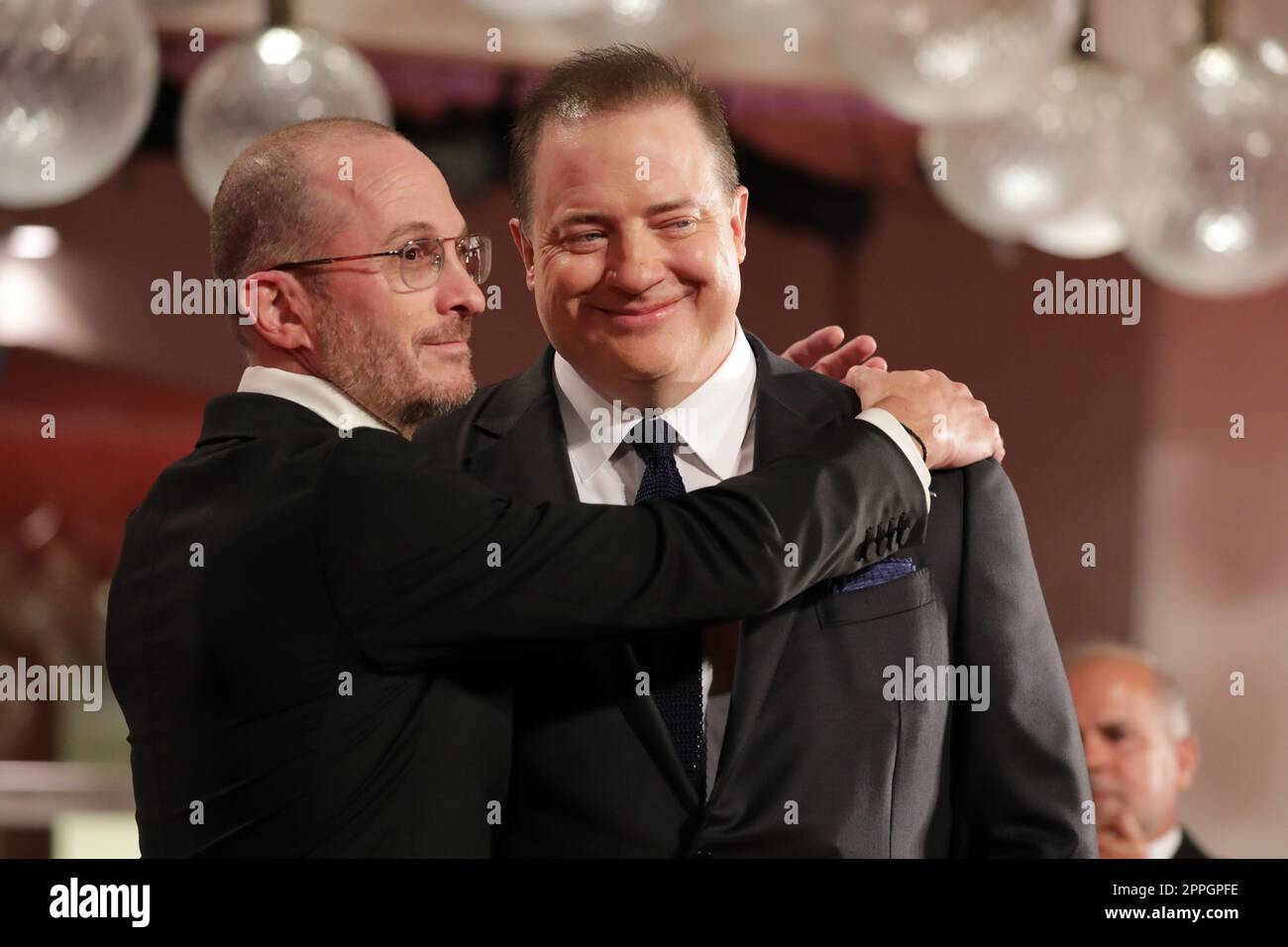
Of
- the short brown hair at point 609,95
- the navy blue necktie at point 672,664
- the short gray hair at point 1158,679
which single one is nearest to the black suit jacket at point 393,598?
the navy blue necktie at point 672,664

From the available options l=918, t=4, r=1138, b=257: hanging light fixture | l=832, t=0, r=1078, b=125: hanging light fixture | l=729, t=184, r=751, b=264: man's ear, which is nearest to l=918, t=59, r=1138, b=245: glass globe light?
l=918, t=4, r=1138, b=257: hanging light fixture

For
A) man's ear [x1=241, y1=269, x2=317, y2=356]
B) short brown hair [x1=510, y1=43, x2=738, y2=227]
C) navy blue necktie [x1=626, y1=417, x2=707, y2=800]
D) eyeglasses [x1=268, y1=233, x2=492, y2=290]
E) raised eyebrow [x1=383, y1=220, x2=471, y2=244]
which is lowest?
navy blue necktie [x1=626, y1=417, x2=707, y2=800]

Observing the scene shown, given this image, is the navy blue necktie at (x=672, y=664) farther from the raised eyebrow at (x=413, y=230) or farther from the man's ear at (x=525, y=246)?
the raised eyebrow at (x=413, y=230)

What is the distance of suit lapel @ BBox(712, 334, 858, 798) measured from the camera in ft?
5.29

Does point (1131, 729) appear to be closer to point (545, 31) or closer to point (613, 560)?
point (613, 560)

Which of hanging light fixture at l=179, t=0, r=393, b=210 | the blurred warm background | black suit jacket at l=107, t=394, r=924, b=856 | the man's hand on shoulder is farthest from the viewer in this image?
the blurred warm background

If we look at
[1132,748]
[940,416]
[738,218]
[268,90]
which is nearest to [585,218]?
[738,218]

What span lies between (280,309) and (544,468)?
0.34m

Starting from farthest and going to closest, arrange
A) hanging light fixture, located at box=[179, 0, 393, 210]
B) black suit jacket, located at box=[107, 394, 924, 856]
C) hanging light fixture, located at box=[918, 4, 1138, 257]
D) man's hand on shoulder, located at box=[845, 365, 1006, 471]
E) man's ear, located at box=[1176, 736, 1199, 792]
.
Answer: man's ear, located at box=[1176, 736, 1199, 792]
hanging light fixture, located at box=[918, 4, 1138, 257]
hanging light fixture, located at box=[179, 0, 393, 210]
man's hand on shoulder, located at box=[845, 365, 1006, 471]
black suit jacket, located at box=[107, 394, 924, 856]

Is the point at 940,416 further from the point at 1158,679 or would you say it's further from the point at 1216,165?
the point at 1158,679

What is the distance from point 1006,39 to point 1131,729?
4.64 ft

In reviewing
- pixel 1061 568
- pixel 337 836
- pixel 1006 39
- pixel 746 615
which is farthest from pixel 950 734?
pixel 1061 568

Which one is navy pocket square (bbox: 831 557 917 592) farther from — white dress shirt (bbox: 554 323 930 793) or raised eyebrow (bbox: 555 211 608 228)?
raised eyebrow (bbox: 555 211 608 228)

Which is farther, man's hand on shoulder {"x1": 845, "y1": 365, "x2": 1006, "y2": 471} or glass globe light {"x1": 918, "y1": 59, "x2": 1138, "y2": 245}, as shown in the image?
glass globe light {"x1": 918, "y1": 59, "x2": 1138, "y2": 245}
